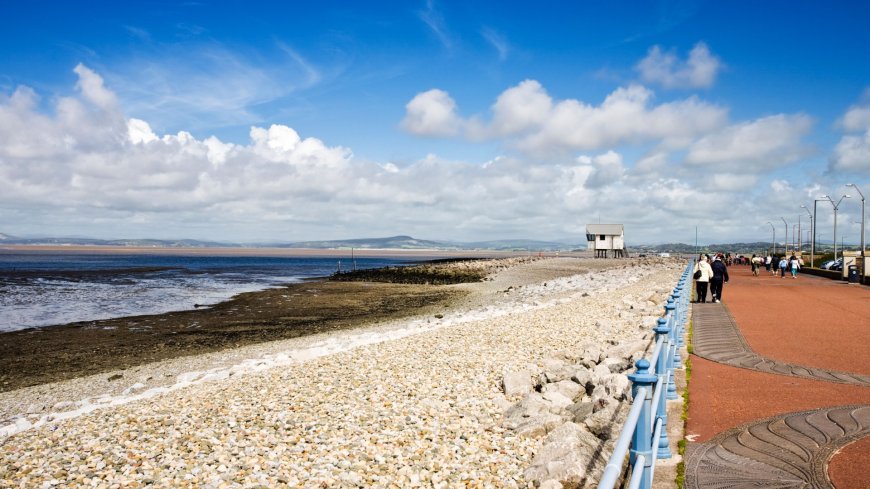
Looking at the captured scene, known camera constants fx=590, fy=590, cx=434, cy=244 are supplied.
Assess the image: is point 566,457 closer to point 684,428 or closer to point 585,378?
point 684,428

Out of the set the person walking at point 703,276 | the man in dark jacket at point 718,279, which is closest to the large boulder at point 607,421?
the person walking at point 703,276

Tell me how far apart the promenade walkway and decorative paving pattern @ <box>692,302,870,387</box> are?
1 cm

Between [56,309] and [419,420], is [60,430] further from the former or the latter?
[56,309]

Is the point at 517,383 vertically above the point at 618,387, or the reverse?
the point at 618,387

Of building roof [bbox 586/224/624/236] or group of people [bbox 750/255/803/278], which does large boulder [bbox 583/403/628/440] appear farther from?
building roof [bbox 586/224/624/236]

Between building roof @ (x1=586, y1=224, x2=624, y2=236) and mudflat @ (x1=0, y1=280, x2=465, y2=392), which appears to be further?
building roof @ (x1=586, y1=224, x2=624, y2=236)

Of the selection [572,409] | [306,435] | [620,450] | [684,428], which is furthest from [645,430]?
[306,435]

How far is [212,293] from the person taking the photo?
1373 inches

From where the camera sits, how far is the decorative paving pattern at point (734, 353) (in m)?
8.07

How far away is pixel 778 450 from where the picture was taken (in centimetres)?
511

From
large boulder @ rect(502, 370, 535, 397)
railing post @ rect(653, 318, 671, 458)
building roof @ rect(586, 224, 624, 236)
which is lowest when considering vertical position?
large boulder @ rect(502, 370, 535, 397)

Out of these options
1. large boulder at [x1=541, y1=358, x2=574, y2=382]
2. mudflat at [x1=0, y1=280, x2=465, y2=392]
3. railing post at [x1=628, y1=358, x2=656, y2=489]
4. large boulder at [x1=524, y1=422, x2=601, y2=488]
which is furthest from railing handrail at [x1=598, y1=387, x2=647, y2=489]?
mudflat at [x1=0, y1=280, x2=465, y2=392]

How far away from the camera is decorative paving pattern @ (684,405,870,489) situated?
4508 mm

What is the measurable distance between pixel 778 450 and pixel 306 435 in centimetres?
475
